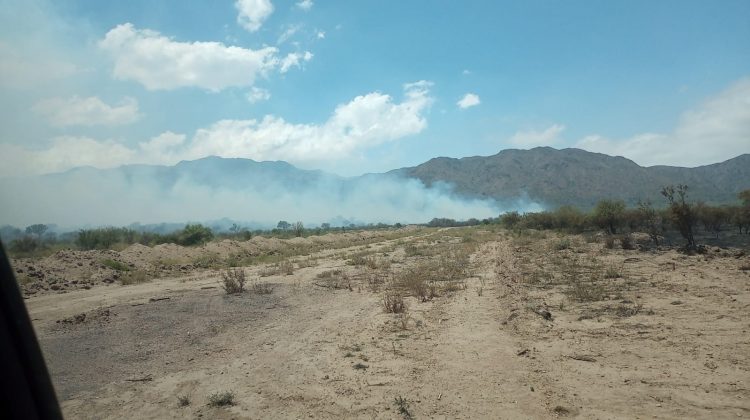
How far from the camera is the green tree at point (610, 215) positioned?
37.1 meters

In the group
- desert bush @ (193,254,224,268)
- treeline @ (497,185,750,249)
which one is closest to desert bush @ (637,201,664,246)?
treeline @ (497,185,750,249)

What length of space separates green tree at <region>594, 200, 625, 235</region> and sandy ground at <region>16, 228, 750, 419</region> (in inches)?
897

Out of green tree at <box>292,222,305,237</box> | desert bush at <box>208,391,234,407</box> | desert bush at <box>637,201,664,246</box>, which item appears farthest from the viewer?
green tree at <box>292,222,305,237</box>

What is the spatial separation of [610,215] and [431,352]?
113 feet

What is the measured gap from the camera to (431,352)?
8.66 metres

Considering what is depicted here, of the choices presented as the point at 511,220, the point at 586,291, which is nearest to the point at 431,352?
the point at 586,291

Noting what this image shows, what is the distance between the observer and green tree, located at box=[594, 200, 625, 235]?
122 ft

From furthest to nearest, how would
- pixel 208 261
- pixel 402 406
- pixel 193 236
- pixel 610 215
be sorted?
pixel 193 236 < pixel 610 215 < pixel 208 261 < pixel 402 406

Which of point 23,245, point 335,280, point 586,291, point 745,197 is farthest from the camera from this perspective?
point 23,245

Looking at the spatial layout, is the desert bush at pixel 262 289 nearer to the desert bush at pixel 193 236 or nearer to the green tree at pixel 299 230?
the desert bush at pixel 193 236

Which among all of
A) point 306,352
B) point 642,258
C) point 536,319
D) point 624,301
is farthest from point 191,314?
point 642,258

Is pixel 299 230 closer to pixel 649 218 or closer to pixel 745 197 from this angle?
pixel 649 218

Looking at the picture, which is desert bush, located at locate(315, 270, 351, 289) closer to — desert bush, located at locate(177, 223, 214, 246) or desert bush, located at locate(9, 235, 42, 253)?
desert bush, located at locate(177, 223, 214, 246)

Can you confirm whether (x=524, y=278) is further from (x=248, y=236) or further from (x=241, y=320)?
(x=248, y=236)
